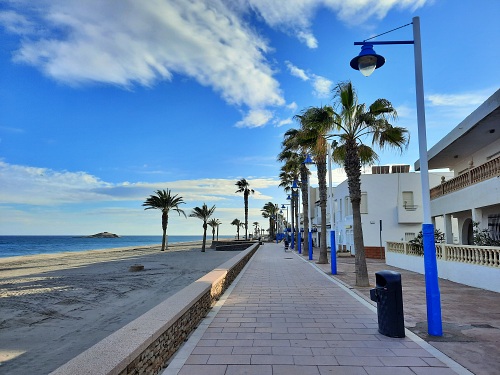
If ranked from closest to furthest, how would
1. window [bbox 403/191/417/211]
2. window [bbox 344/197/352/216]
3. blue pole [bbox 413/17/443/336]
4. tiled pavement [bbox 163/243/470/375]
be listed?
tiled pavement [bbox 163/243/470/375] < blue pole [bbox 413/17/443/336] < window [bbox 403/191/417/211] < window [bbox 344/197/352/216]

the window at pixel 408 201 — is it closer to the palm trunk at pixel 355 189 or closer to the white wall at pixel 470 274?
the white wall at pixel 470 274

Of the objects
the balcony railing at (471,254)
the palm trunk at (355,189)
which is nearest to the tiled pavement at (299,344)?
the palm trunk at (355,189)

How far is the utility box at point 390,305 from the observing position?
643 cm

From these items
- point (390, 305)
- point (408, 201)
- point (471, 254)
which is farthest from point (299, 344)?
point (408, 201)

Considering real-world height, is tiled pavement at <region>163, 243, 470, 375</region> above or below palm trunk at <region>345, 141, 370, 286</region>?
below

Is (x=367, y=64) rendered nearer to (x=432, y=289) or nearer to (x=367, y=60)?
(x=367, y=60)

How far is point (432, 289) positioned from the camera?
6.55m

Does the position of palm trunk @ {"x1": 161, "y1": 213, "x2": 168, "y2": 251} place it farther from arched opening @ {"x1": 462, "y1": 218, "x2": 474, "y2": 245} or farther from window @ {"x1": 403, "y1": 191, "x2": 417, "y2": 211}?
arched opening @ {"x1": 462, "y1": 218, "x2": 474, "y2": 245}

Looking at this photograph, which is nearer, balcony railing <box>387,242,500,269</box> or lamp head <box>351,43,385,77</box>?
lamp head <box>351,43,385,77</box>

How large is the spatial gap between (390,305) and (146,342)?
4185mm

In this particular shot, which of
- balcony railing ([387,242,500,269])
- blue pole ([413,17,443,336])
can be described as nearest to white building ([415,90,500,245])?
balcony railing ([387,242,500,269])

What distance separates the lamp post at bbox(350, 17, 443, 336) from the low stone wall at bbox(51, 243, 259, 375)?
4.14 m

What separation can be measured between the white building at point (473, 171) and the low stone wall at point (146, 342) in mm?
12417

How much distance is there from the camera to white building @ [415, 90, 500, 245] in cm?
1442
